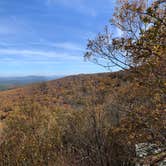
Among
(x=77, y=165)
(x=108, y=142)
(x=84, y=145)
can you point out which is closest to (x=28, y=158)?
(x=77, y=165)

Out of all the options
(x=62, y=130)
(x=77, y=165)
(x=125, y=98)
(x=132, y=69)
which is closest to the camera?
(x=132, y=69)

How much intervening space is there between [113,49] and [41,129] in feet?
15.4

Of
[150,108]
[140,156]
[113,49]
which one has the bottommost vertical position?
[140,156]

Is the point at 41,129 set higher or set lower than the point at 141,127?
lower

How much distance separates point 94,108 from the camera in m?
6.65

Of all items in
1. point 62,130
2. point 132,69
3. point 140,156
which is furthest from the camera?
point 62,130

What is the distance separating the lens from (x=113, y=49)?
4734 mm

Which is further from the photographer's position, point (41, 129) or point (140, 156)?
point (41, 129)

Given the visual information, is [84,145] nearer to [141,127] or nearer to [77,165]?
[77,165]

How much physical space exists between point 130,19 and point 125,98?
1835 millimetres

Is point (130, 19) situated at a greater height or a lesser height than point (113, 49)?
greater

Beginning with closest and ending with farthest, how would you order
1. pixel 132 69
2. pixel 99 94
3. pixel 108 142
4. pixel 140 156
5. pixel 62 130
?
pixel 132 69
pixel 140 156
pixel 99 94
pixel 108 142
pixel 62 130

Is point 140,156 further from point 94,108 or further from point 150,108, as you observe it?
point 94,108

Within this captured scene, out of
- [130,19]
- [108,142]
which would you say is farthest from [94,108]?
[130,19]
